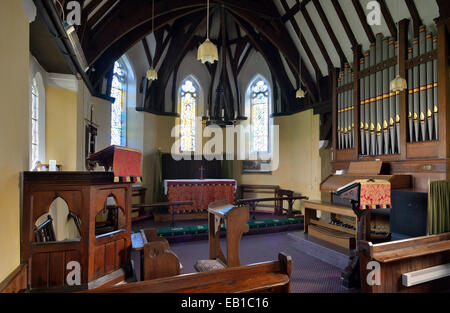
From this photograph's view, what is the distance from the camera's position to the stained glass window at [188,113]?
994cm

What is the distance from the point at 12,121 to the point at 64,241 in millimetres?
1274

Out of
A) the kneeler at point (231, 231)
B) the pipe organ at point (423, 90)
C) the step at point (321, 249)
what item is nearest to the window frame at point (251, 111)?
the step at point (321, 249)

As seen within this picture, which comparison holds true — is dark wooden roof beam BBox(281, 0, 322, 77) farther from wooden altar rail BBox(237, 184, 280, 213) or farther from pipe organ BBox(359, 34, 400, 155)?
wooden altar rail BBox(237, 184, 280, 213)

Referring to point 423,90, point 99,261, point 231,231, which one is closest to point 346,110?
point 423,90

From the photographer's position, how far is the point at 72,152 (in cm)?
461

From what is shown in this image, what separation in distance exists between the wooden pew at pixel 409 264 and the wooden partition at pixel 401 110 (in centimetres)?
183

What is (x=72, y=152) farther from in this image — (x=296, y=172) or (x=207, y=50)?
(x=296, y=172)

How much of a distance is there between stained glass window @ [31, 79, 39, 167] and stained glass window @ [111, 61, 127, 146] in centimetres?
392

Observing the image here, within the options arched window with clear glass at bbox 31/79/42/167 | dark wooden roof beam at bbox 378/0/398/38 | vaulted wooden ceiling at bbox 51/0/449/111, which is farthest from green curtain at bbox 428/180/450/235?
arched window with clear glass at bbox 31/79/42/167

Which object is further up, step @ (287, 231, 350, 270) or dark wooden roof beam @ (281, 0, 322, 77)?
dark wooden roof beam @ (281, 0, 322, 77)

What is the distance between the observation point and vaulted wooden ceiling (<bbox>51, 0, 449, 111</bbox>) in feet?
18.3

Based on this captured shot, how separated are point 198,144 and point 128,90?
10.1 ft

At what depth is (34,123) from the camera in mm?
4082
